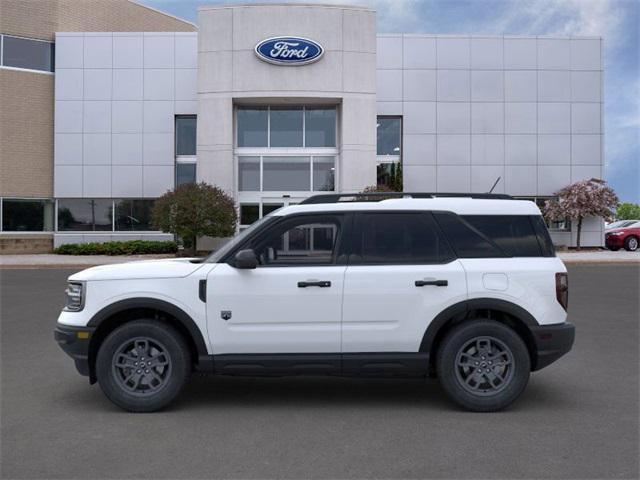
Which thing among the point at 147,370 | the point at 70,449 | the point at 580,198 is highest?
the point at 580,198

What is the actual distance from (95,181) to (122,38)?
7.31 meters

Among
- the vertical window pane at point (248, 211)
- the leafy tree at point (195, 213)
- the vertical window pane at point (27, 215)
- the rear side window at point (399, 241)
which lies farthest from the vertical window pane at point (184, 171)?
the rear side window at point (399, 241)

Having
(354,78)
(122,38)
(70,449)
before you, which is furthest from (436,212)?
(122,38)

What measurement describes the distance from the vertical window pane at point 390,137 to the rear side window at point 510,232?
26.0 metres

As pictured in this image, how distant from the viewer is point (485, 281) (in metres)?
5.30

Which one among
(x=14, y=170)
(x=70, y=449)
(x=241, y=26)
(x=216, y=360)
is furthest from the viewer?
(x=14, y=170)

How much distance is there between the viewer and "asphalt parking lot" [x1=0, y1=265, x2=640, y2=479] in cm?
404

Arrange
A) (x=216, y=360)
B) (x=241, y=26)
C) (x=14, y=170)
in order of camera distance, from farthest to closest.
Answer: (x=14, y=170) → (x=241, y=26) → (x=216, y=360)

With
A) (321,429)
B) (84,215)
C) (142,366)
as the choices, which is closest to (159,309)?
(142,366)

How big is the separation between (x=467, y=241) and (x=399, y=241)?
2.00 ft

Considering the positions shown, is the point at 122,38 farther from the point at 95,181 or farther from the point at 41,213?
the point at 41,213

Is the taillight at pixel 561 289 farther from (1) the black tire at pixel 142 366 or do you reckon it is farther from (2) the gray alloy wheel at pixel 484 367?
(1) the black tire at pixel 142 366

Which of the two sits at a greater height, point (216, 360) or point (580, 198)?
point (580, 198)

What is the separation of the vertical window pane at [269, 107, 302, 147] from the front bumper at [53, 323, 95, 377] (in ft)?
80.2
